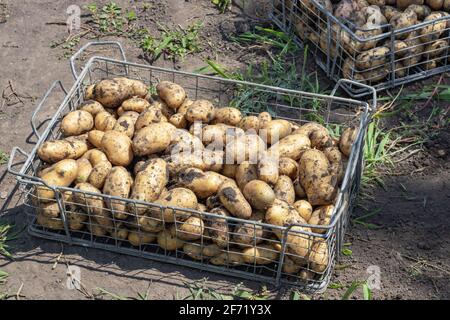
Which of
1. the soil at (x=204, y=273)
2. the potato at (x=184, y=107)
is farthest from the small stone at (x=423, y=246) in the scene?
the potato at (x=184, y=107)

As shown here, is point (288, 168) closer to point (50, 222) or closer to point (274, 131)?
point (274, 131)

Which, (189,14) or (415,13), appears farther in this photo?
(189,14)

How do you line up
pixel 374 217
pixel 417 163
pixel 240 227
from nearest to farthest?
pixel 240 227 < pixel 374 217 < pixel 417 163

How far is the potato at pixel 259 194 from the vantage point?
10.9 feet

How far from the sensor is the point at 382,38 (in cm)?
455

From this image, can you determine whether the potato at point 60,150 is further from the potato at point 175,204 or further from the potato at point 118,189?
the potato at point 175,204

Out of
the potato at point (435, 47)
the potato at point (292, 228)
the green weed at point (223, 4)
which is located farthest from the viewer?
the green weed at point (223, 4)

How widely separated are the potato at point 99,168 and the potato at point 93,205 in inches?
1.5

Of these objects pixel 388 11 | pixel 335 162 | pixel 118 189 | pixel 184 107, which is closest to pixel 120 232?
pixel 118 189

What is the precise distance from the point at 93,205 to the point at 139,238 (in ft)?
0.90

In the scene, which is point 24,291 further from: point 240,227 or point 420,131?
point 420,131

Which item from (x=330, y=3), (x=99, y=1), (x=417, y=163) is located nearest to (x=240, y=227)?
(x=417, y=163)

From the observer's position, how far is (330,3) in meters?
4.75

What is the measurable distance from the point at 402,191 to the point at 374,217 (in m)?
0.27
